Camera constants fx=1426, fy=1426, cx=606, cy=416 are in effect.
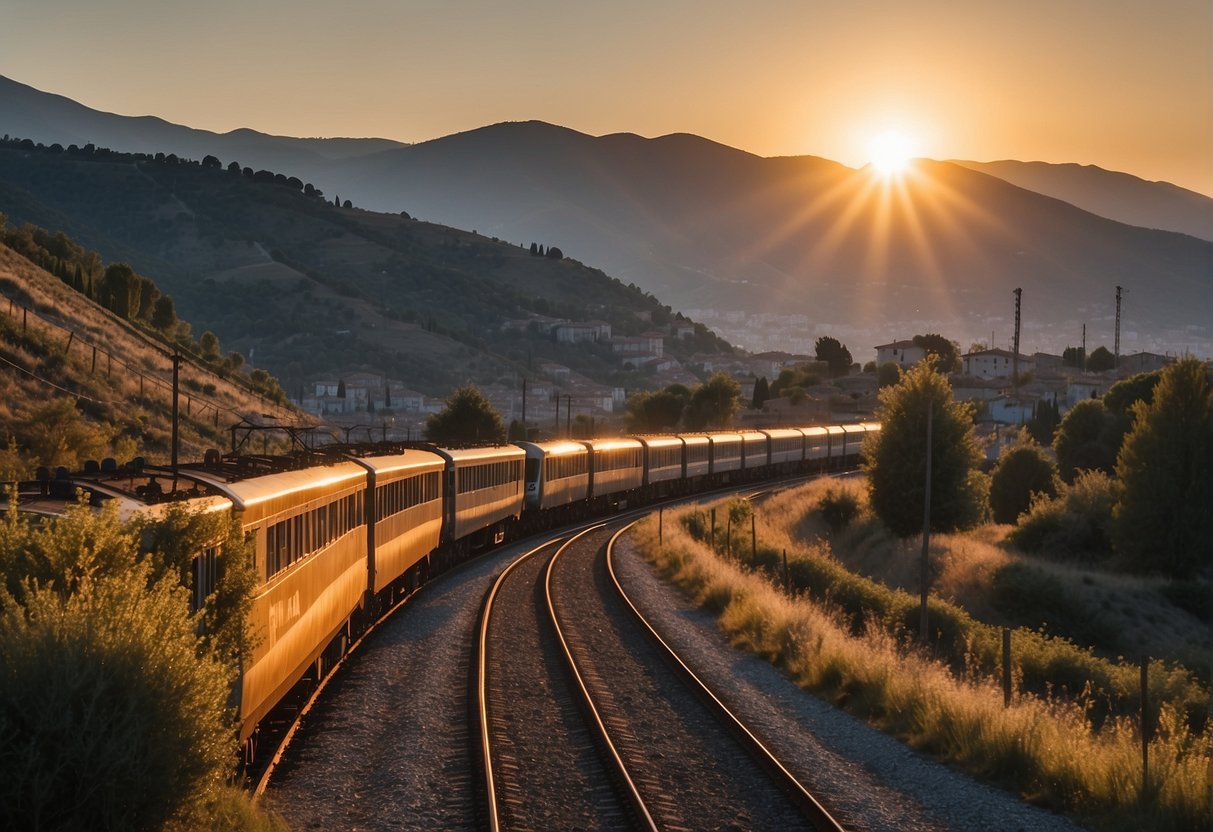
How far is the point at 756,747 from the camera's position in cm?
1480

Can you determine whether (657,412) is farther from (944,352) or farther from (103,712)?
(103,712)

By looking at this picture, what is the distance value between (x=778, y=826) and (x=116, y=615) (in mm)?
5970

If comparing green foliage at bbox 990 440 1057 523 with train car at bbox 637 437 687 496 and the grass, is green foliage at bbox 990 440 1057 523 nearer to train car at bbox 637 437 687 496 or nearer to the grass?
train car at bbox 637 437 687 496

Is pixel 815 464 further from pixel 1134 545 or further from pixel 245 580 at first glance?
pixel 245 580

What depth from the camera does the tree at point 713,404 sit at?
429 ft

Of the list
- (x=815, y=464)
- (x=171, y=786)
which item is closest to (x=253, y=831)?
(x=171, y=786)

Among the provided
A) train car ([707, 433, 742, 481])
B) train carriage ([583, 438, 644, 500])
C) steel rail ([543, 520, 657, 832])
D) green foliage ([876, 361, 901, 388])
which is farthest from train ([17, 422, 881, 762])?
green foliage ([876, 361, 901, 388])

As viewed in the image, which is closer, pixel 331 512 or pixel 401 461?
pixel 331 512

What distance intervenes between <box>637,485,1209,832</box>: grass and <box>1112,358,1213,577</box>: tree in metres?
18.5

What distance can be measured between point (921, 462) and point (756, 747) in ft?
Result: 129

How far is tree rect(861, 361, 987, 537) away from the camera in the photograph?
52.9m

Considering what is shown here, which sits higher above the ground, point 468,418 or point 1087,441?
point 468,418

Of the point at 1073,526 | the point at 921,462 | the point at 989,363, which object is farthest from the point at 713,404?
the point at 921,462

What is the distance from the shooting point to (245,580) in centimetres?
1139
